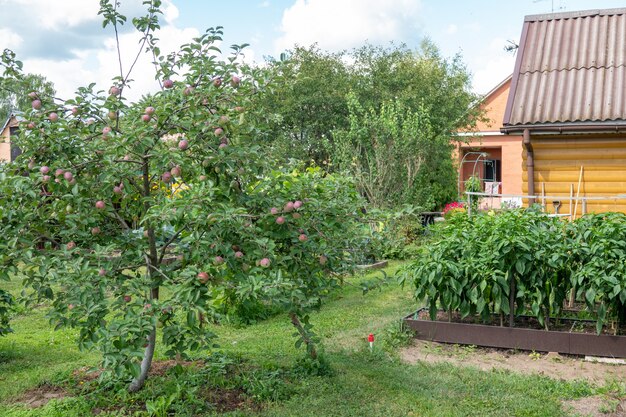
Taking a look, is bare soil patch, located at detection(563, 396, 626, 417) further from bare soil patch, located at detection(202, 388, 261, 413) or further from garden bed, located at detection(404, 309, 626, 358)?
bare soil patch, located at detection(202, 388, 261, 413)

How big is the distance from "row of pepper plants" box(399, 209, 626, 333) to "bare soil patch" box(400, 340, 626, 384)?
1.10 ft

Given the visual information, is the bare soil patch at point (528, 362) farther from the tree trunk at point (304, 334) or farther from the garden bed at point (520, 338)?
the tree trunk at point (304, 334)

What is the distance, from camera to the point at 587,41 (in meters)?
11.6

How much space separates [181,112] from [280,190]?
35.6 inches

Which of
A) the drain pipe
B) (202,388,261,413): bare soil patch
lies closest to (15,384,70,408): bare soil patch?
(202,388,261,413): bare soil patch

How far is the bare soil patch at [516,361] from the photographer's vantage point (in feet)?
18.5

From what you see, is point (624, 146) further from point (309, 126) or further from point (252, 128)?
point (309, 126)

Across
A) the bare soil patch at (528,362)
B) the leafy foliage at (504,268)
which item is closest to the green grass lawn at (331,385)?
the bare soil patch at (528,362)

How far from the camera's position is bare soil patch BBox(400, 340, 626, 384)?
5645 mm

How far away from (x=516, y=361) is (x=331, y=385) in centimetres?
198

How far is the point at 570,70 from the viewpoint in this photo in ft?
36.8

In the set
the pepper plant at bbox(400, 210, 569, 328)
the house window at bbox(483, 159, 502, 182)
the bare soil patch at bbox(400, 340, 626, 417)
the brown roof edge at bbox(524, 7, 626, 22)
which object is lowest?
the bare soil patch at bbox(400, 340, 626, 417)

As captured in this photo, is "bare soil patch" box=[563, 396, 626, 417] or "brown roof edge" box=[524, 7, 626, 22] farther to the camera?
"brown roof edge" box=[524, 7, 626, 22]

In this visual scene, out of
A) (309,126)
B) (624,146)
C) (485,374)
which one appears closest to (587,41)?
(624,146)
